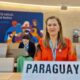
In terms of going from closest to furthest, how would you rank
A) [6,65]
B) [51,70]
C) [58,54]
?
[51,70], [58,54], [6,65]

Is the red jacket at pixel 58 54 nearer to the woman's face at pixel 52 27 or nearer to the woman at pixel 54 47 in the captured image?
the woman at pixel 54 47

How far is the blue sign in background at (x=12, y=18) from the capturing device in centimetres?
741

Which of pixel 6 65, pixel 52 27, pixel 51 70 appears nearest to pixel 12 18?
pixel 6 65

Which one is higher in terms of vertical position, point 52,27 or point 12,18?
point 12,18

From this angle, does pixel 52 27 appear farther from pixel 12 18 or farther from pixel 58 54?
pixel 12 18

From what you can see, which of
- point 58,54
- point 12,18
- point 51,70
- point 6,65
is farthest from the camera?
point 12,18

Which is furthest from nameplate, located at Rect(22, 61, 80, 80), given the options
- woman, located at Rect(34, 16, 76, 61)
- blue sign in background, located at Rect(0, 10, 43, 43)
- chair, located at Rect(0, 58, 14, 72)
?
blue sign in background, located at Rect(0, 10, 43, 43)

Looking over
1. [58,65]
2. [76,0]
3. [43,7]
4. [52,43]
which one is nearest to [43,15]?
[43,7]

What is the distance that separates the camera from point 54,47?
2.09 metres

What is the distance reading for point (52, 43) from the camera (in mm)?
2113

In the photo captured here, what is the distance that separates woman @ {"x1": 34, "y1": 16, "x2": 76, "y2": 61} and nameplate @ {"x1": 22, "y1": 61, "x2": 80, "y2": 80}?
0.64m

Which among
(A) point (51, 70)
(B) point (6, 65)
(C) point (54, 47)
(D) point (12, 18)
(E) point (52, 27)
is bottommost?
(B) point (6, 65)

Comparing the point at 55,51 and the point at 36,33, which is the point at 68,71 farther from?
the point at 36,33

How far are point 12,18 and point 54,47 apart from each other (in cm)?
555
